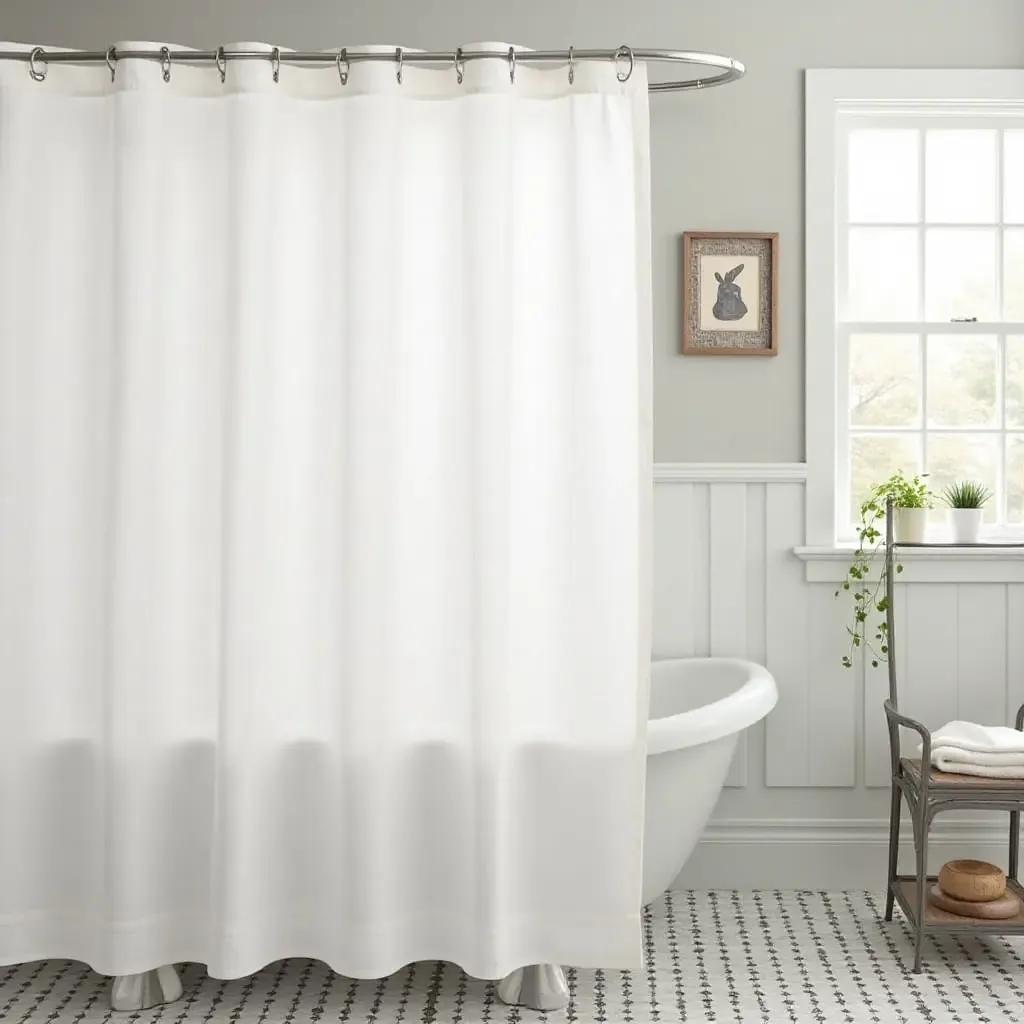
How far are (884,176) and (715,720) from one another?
1.77m

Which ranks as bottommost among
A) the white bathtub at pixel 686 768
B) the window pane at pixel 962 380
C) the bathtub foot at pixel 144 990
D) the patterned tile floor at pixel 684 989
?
the patterned tile floor at pixel 684 989

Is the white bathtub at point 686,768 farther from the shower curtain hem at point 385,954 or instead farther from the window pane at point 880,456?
the window pane at point 880,456

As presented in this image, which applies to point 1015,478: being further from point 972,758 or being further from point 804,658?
point 972,758

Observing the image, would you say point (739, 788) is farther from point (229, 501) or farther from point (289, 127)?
point (289, 127)

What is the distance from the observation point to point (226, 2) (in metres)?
3.03

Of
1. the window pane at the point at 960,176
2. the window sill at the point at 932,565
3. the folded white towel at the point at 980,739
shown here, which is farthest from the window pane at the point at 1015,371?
the folded white towel at the point at 980,739

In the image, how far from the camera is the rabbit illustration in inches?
120

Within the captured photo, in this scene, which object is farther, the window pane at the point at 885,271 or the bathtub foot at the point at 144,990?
the window pane at the point at 885,271

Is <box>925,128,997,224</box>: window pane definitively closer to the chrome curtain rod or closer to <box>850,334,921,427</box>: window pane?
<box>850,334,921,427</box>: window pane

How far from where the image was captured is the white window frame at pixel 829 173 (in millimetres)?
3014

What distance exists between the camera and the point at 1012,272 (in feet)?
10.5

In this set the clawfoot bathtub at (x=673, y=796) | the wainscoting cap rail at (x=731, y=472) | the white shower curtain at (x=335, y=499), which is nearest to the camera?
the white shower curtain at (x=335, y=499)

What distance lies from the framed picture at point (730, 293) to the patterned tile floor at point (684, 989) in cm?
160

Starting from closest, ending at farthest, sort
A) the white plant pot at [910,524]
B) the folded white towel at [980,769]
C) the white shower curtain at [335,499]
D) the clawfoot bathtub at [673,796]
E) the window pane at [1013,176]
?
the white shower curtain at [335,499]
the clawfoot bathtub at [673,796]
the folded white towel at [980,769]
the white plant pot at [910,524]
the window pane at [1013,176]
